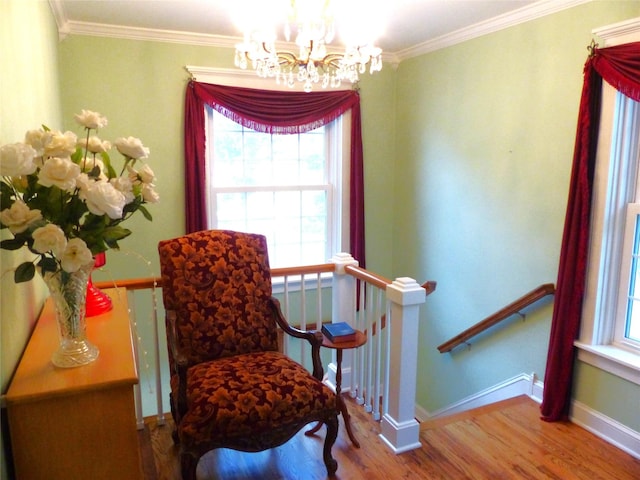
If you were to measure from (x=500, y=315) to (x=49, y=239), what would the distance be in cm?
295

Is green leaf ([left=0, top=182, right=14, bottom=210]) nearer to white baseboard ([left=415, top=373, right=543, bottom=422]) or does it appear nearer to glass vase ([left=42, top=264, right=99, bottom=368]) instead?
glass vase ([left=42, top=264, right=99, bottom=368])

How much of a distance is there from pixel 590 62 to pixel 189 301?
2516mm

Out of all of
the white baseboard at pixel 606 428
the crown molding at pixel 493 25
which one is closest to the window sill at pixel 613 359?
the white baseboard at pixel 606 428

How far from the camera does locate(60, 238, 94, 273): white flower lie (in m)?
1.23

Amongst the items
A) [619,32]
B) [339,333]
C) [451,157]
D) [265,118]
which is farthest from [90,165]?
[451,157]

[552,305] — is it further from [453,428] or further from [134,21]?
[134,21]

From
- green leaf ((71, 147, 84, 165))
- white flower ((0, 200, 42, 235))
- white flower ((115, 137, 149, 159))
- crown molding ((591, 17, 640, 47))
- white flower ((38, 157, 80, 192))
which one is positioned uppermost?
crown molding ((591, 17, 640, 47))

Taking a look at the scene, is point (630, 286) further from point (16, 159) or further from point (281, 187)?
point (16, 159)

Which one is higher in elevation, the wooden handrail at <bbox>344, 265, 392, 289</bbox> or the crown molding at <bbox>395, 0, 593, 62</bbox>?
the crown molding at <bbox>395, 0, 593, 62</bbox>

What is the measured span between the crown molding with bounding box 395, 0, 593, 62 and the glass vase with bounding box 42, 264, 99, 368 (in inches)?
118

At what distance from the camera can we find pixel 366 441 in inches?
102

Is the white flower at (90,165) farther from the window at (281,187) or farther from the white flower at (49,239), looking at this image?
the window at (281,187)

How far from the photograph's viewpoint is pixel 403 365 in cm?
246

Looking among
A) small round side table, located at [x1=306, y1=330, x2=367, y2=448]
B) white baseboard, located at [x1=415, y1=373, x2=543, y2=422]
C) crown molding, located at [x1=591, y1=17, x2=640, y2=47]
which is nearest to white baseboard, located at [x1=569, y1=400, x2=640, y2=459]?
white baseboard, located at [x1=415, y1=373, x2=543, y2=422]
